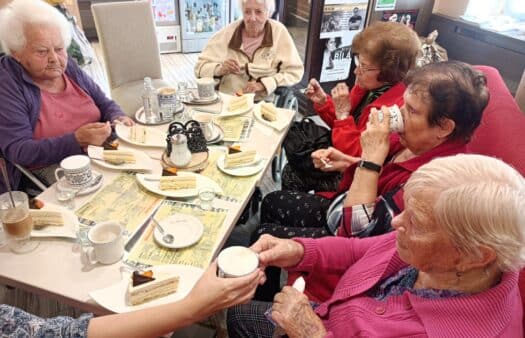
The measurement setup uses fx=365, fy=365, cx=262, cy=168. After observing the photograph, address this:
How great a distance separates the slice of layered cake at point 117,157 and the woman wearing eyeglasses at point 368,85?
0.87 meters

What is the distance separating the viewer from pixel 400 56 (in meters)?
1.63

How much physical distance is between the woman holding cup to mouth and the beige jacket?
113cm

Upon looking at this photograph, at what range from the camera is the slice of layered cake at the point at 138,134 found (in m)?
1.64

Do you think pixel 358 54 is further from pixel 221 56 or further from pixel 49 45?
pixel 49 45

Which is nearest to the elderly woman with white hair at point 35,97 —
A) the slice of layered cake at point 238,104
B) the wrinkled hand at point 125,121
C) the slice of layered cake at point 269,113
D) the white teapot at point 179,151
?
the wrinkled hand at point 125,121

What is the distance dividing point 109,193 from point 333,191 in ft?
3.43

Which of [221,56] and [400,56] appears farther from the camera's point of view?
[221,56]

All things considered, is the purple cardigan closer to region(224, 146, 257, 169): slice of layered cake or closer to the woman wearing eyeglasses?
region(224, 146, 257, 169): slice of layered cake

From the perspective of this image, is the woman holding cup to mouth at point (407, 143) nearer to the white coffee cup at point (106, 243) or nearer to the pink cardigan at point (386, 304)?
the pink cardigan at point (386, 304)

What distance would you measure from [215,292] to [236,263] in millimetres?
91

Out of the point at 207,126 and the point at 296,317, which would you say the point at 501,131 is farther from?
the point at 207,126

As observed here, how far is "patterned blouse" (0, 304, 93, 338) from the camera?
2.46ft

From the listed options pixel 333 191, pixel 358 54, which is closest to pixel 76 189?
pixel 333 191

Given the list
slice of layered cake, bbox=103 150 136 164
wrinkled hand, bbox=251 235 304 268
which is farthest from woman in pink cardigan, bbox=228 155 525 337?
slice of layered cake, bbox=103 150 136 164
